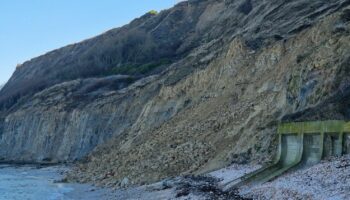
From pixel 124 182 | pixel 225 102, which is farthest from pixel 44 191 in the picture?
pixel 225 102

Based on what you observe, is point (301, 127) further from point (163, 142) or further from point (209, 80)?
point (209, 80)

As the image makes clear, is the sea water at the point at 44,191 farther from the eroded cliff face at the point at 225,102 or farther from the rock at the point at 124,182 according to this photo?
the eroded cliff face at the point at 225,102

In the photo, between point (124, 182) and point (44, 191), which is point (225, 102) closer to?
point (124, 182)

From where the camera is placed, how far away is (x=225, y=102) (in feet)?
160

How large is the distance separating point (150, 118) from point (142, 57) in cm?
6010

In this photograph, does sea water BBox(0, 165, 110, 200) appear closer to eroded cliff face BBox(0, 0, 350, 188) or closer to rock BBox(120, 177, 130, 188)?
rock BBox(120, 177, 130, 188)

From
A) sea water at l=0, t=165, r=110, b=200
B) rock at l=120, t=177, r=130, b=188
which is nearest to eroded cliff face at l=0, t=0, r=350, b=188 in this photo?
rock at l=120, t=177, r=130, b=188

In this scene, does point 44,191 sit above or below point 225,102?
below

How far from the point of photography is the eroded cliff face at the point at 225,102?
35.0m

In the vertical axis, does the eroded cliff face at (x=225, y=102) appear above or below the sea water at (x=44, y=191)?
above

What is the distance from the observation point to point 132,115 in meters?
80.4

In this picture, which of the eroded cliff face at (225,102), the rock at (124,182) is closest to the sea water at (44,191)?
the rock at (124,182)

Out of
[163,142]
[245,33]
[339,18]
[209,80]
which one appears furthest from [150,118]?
[339,18]

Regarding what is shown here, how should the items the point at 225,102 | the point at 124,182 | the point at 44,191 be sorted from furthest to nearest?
the point at 225,102 < the point at 44,191 < the point at 124,182
